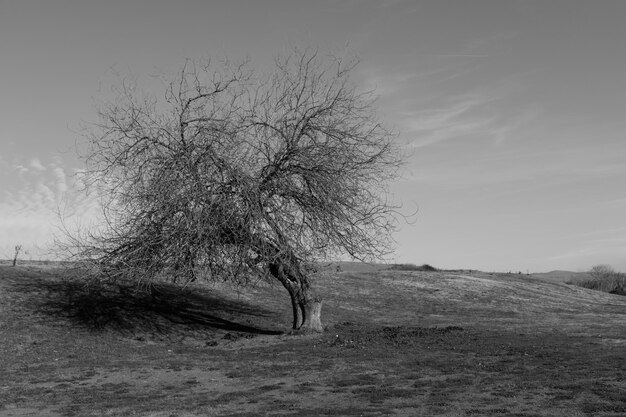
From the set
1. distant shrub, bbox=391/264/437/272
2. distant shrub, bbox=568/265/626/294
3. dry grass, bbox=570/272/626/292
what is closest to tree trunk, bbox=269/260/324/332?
distant shrub, bbox=391/264/437/272

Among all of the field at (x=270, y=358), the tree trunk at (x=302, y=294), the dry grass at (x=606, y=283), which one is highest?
the dry grass at (x=606, y=283)

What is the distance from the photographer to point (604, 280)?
9519 centimetres

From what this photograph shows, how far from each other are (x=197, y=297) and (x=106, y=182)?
41.9ft

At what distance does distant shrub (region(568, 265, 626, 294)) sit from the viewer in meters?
89.1

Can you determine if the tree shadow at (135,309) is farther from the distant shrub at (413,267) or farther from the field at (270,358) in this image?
the distant shrub at (413,267)

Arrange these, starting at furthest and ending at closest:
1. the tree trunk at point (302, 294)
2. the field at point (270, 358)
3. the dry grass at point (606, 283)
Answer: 1. the dry grass at point (606, 283)
2. the tree trunk at point (302, 294)
3. the field at point (270, 358)

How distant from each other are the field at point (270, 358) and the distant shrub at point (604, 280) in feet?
166

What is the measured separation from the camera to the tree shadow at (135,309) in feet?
96.8

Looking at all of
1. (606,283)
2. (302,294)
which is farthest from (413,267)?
(302,294)

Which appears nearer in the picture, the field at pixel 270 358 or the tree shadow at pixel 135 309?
the field at pixel 270 358

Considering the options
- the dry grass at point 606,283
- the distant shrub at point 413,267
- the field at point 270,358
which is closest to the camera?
the field at point 270,358

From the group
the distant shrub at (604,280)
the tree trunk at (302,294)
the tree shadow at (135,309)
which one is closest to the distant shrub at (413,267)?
the distant shrub at (604,280)

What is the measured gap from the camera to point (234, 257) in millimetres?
26875

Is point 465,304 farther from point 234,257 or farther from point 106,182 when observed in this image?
point 106,182
